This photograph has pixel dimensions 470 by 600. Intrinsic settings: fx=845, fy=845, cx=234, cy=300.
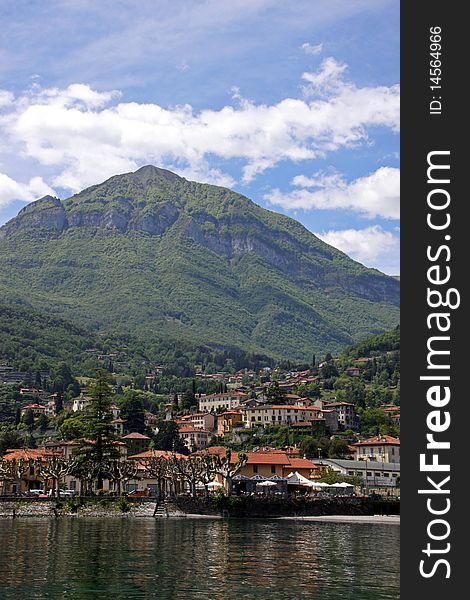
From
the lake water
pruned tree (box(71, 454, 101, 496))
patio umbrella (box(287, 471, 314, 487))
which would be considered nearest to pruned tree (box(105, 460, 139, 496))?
pruned tree (box(71, 454, 101, 496))

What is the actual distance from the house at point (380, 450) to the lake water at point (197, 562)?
68.6 metres

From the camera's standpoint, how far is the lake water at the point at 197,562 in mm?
29922

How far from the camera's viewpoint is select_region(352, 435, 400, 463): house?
428 ft

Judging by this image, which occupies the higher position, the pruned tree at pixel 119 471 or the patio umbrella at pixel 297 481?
the pruned tree at pixel 119 471

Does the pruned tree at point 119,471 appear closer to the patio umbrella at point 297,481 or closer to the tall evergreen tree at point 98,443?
the tall evergreen tree at point 98,443

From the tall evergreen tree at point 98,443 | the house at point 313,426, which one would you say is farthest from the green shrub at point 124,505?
the house at point 313,426

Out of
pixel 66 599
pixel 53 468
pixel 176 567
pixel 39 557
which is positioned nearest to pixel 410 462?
pixel 66 599

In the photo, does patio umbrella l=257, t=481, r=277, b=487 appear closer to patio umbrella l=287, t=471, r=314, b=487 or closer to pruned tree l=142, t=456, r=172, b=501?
patio umbrella l=287, t=471, r=314, b=487

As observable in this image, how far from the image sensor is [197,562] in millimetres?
38875

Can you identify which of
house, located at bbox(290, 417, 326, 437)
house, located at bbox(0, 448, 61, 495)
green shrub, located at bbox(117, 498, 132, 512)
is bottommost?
green shrub, located at bbox(117, 498, 132, 512)

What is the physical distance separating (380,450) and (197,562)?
3807 inches

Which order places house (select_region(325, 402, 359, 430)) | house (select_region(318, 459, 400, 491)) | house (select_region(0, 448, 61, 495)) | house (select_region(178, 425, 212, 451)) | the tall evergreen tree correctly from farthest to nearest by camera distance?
house (select_region(325, 402, 359, 430)) < house (select_region(178, 425, 212, 451)) < house (select_region(318, 459, 400, 491)) < house (select_region(0, 448, 61, 495)) < the tall evergreen tree

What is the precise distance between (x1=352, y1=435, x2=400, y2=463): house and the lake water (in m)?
68.6

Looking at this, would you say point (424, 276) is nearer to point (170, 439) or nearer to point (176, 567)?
point (176, 567)
